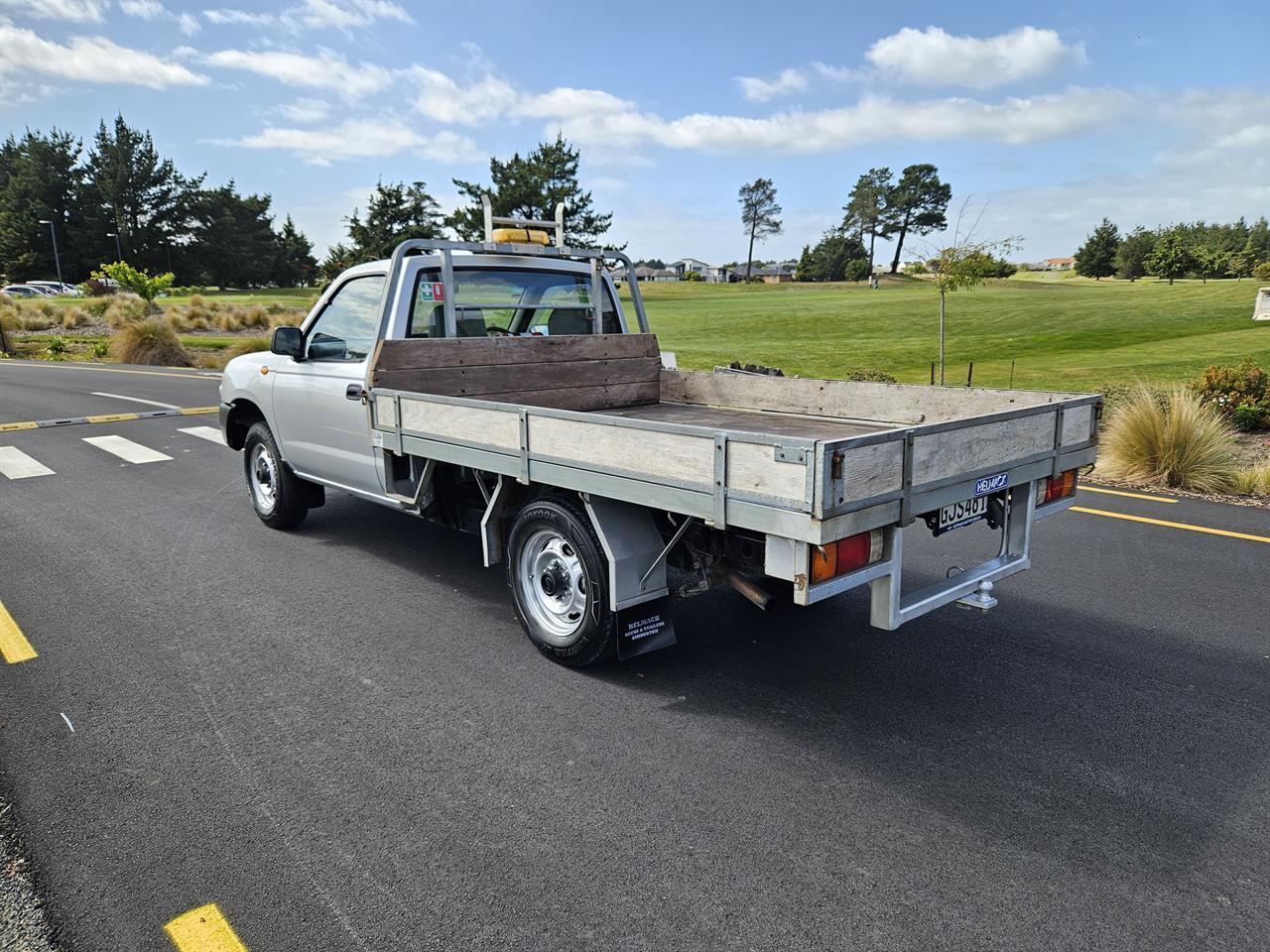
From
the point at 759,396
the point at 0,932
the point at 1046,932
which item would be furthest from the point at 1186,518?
the point at 0,932

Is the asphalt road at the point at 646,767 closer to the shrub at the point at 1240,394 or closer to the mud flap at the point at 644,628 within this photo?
the mud flap at the point at 644,628

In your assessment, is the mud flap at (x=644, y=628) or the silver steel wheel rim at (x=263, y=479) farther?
the silver steel wheel rim at (x=263, y=479)

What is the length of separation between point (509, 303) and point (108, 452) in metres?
7.21

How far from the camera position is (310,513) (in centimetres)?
789

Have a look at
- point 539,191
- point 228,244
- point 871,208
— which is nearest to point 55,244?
point 228,244

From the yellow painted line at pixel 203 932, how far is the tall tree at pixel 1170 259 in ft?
215

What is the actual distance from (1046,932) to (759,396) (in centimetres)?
408

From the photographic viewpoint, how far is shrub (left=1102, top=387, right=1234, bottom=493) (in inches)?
334

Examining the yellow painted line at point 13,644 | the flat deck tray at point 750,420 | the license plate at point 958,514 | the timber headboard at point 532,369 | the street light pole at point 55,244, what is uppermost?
the street light pole at point 55,244

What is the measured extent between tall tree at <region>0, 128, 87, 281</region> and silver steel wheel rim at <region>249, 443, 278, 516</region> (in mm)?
88683

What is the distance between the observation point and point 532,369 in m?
5.84

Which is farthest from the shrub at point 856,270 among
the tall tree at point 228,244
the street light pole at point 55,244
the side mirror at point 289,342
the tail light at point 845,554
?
the tail light at point 845,554

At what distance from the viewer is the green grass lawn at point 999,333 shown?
73.5 feet

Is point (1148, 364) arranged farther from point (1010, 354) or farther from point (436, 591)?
point (436, 591)
